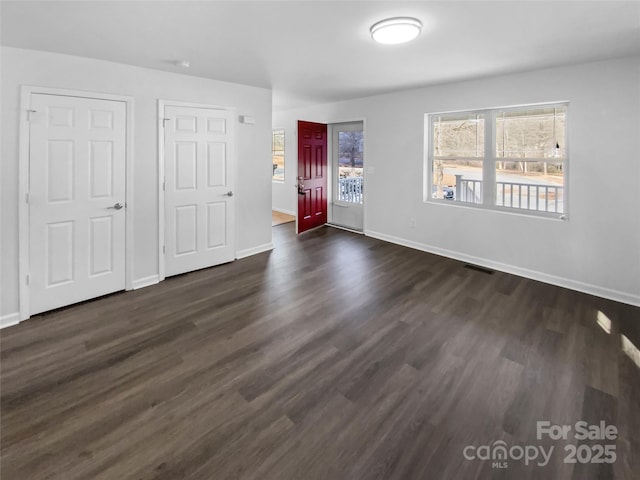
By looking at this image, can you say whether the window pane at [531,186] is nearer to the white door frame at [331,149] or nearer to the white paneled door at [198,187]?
the white door frame at [331,149]

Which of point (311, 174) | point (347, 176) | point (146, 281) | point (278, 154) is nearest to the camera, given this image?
point (146, 281)

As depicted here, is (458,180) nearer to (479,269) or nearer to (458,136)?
(458,136)

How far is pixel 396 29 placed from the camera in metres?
2.56

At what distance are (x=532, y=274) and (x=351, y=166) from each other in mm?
3656

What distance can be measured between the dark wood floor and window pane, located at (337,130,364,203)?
3.18 meters

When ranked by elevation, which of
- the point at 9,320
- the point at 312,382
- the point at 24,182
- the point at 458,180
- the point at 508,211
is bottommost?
the point at 312,382

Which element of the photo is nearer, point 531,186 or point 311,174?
point 531,186

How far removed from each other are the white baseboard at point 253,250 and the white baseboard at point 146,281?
3.93ft

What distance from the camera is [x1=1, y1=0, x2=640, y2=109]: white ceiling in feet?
7.66

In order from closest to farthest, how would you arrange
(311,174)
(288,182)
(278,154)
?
(311,174)
(288,182)
(278,154)

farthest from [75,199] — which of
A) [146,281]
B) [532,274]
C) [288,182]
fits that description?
[532,274]

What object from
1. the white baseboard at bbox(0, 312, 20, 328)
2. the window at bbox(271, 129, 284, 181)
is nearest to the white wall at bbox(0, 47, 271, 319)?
the white baseboard at bbox(0, 312, 20, 328)

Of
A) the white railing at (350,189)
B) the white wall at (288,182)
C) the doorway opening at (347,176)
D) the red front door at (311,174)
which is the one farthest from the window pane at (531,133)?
the white wall at (288,182)

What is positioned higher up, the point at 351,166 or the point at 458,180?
the point at 351,166
